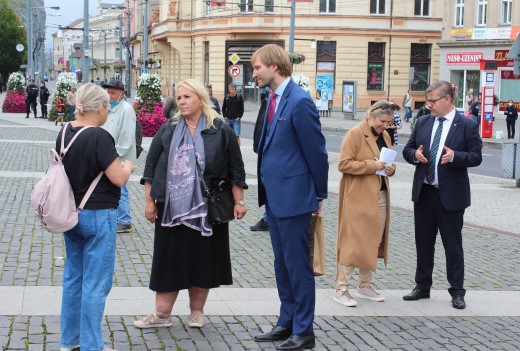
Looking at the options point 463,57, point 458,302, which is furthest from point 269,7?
point 458,302

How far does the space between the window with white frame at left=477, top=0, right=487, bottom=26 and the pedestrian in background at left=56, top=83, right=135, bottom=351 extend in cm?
4386

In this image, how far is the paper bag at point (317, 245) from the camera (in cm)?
632

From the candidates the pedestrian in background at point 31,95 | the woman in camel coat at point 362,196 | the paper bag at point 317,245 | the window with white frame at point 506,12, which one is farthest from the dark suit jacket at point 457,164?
the window with white frame at point 506,12

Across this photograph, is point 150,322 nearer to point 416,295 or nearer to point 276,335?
point 276,335

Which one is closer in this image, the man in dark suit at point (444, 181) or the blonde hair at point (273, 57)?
the blonde hair at point (273, 57)

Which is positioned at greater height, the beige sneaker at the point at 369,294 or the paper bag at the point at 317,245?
the paper bag at the point at 317,245

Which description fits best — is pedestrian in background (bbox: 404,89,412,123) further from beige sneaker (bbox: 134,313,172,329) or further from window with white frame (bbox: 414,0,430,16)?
beige sneaker (bbox: 134,313,172,329)

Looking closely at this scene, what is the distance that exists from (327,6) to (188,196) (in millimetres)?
51593

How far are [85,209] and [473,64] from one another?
44.2 m

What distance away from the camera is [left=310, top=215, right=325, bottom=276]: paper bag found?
6320mm

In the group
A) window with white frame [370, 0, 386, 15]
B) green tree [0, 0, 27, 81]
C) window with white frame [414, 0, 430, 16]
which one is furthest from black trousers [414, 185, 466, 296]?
green tree [0, 0, 27, 81]

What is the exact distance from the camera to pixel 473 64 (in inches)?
1869

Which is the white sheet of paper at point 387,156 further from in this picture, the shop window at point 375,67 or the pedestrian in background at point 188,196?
the shop window at point 375,67

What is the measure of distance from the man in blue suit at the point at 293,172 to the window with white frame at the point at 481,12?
4301 centimetres
